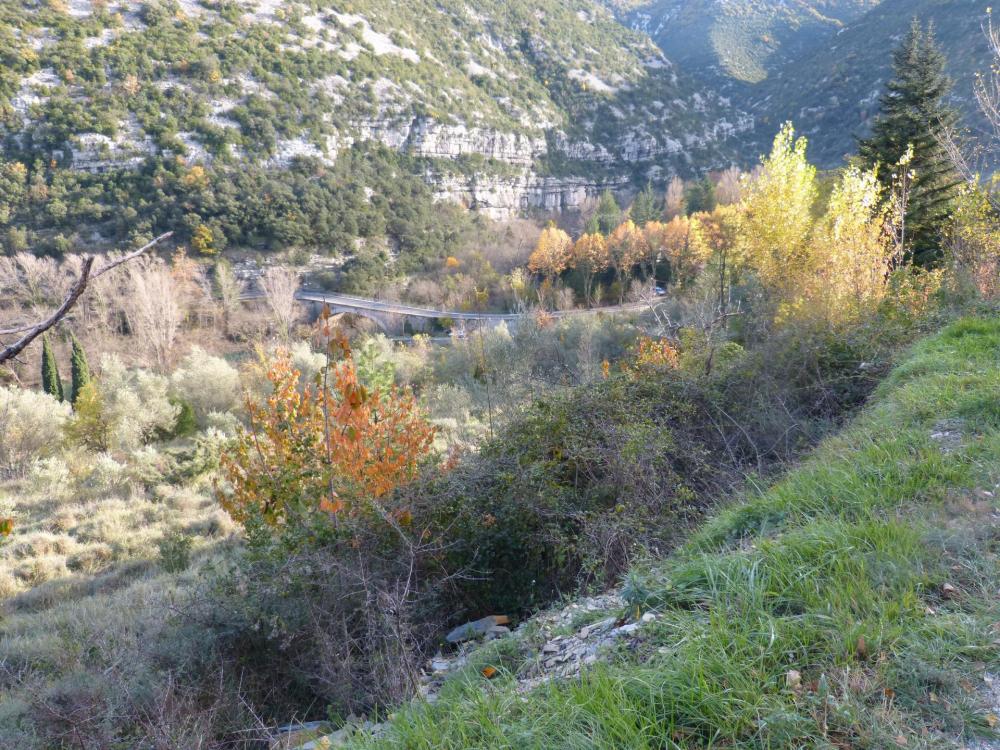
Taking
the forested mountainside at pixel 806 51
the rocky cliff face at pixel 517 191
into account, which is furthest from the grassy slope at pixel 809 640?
the rocky cliff face at pixel 517 191

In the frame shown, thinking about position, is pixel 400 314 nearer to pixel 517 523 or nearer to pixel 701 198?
pixel 701 198

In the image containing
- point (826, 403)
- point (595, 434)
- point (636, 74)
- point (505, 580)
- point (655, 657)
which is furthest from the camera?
point (636, 74)

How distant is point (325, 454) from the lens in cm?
527

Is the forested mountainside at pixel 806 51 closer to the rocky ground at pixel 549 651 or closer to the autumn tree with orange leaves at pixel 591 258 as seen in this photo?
the autumn tree with orange leaves at pixel 591 258

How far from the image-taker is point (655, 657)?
6.04 ft

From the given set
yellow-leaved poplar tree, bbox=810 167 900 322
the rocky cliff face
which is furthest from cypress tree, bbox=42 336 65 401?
the rocky cliff face

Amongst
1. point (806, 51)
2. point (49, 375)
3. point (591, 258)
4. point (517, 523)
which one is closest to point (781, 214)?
point (517, 523)

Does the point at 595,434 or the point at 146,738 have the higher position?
the point at 595,434

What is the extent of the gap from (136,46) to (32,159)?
69.1ft

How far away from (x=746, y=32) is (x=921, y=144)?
370ft

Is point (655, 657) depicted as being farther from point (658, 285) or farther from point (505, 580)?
point (658, 285)

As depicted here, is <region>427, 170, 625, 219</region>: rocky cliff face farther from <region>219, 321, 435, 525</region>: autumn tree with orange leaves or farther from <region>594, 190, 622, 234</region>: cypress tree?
<region>219, 321, 435, 525</region>: autumn tree with orange leaves

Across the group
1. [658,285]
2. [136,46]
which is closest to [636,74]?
[658,285]

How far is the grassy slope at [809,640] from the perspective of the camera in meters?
1.51
